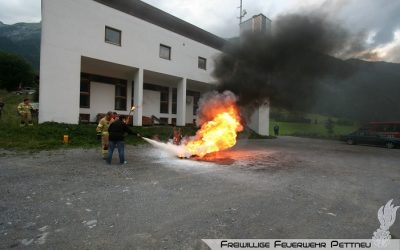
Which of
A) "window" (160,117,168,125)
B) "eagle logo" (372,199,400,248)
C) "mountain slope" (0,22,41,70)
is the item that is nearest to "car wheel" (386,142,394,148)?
"eagle logo" (372,199,400,248)

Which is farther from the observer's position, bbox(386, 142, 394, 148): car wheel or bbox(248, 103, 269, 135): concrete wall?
bbox(248, 103, 269, 135): concrete wall

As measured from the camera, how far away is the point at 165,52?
20.0 metres

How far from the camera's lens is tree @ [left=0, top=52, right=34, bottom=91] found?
50031 millimetres

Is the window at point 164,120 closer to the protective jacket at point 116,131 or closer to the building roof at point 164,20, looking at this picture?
the building roof at point 164,20

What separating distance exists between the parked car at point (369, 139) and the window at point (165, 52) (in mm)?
18225

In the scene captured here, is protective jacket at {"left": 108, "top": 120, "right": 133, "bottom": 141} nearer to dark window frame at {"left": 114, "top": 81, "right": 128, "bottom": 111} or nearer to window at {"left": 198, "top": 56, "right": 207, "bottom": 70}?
dark window frame at {"left": 114, "top": 81, "right": 128, "bottom": 111}

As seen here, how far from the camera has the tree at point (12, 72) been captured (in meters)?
50.0

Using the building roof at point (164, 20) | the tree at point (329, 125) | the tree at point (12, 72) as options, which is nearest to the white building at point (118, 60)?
the building roof at point (164, 20)

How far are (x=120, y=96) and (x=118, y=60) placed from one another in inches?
156

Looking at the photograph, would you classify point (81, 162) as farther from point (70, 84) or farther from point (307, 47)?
point (307, 47)

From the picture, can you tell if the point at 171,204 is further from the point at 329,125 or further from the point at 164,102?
the point at 329,125

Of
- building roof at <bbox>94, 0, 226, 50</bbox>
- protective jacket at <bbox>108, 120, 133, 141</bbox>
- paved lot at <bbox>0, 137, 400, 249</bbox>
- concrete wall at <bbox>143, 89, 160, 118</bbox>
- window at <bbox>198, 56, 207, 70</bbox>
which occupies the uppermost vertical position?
building roof at <bbox>94, 0, 226, 50</bbox>

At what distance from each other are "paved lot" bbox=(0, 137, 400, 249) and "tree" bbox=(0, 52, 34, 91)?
175ft

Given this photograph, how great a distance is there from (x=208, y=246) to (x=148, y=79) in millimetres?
19207
